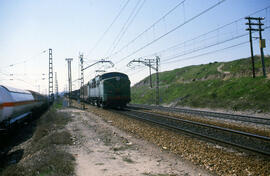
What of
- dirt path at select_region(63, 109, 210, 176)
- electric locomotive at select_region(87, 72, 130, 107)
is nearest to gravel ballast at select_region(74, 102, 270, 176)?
dirt path at select_region(63, 109, 210, 176)

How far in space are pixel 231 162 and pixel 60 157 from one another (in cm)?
536

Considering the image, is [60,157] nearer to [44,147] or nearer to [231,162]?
[44,147]

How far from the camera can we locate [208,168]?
644 cm

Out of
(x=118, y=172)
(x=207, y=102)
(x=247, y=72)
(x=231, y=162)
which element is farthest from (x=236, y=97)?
(x=118, y=172)

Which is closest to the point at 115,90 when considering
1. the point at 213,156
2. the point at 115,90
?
the point at 115,90

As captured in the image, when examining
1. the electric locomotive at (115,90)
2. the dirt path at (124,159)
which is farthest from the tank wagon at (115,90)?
the dirt path at (124,159)

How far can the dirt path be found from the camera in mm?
6188

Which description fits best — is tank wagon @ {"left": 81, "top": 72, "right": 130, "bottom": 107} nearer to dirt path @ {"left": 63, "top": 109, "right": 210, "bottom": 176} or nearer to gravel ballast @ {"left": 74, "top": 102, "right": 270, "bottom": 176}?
dirt path @ {"left": 63, "top": 109, "right": 210, "bottom": 176}

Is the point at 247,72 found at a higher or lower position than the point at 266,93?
higher

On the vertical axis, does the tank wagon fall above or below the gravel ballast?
above

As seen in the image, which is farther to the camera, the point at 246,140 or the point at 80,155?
the point at 246,140

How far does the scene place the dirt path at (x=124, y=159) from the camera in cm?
619

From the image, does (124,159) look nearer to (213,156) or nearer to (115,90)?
(213,156)

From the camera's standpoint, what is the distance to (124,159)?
7.38 meters
